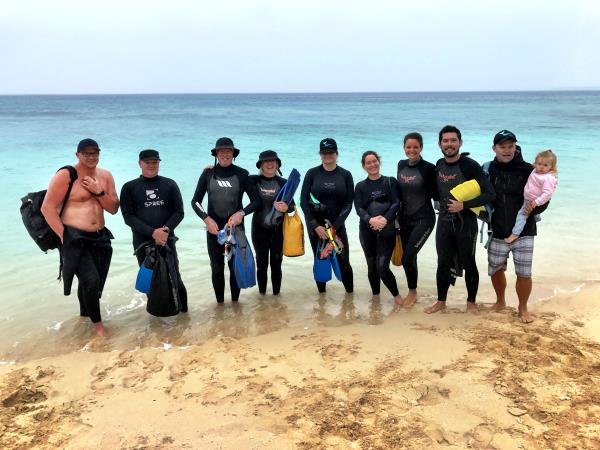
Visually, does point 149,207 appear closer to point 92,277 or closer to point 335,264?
point 92,277

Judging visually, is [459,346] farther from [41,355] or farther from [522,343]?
[41,355]

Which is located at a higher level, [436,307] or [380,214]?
[380,214]

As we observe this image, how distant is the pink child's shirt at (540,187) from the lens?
3982mm

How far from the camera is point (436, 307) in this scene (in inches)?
189

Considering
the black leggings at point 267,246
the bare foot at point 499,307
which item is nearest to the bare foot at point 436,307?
the bare foot at point 499,307

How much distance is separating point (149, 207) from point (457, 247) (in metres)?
3.04

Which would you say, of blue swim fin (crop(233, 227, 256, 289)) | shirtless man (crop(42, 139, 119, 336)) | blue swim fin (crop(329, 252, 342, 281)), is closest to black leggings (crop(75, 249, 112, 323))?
shirtless man (crop(42, 139, 119, 336))

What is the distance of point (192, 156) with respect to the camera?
1856 centimetres

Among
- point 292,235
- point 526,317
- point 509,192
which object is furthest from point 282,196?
point 526,317

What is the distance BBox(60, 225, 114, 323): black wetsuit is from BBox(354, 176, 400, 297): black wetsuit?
8.33 feet

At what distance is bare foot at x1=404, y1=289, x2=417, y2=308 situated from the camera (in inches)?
197

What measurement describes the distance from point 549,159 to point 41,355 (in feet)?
15.6

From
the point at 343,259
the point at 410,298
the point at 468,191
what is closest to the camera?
the point at 468,191

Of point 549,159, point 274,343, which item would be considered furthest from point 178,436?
point 549,159
